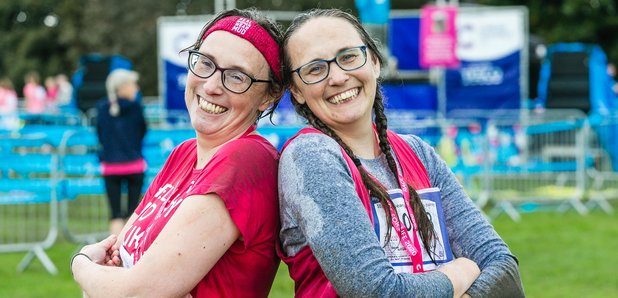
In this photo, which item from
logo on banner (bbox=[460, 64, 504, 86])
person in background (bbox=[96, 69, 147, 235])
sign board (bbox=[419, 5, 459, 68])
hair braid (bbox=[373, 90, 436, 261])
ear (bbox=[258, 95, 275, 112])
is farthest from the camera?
logo on banner (bbox=[460, 64, 504, 86])

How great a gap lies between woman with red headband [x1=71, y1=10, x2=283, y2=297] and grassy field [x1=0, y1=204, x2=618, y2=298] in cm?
462

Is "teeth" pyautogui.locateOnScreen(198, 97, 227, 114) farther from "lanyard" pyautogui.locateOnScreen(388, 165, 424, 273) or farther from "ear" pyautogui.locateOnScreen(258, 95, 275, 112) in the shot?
"lanyard" pyautogui.locateOnScreen(388, 165, 424, 273)

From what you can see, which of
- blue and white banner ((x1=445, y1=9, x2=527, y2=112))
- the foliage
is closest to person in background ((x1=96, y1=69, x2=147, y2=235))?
blue and white banner ((x1=445, y1=9, x2=527, y2=112))

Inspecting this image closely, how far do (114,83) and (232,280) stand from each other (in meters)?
7.35

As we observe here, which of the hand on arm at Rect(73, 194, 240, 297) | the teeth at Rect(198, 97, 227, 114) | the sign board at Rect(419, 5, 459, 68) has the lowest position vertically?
the sign board at Rect(419, 5, 459, 68)

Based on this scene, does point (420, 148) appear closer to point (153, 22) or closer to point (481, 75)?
point (481, 75)

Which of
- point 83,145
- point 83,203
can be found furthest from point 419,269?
point 83,203

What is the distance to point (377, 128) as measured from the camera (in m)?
3.02

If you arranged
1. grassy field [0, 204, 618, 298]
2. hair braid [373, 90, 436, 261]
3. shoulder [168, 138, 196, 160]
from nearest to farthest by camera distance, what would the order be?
hair braid [373, 90, 436, 261], shoulder [168, 138, 196, 160], grassy field [0, 204, 618, 298]

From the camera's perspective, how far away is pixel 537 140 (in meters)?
13.3

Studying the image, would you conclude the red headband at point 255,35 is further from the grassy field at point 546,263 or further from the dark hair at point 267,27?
the grassy field at point 546,263

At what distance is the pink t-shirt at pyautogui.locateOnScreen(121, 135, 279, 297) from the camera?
107 inches

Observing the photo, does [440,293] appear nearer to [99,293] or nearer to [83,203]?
[99,293]

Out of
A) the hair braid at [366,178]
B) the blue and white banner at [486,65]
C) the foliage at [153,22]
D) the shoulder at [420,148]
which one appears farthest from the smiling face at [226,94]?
the foliage at [153,22]
